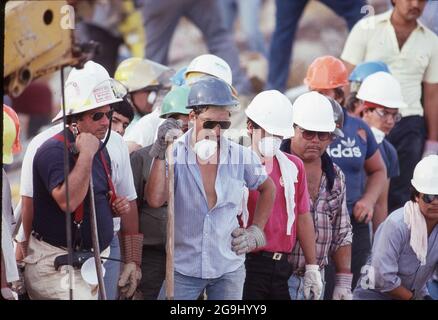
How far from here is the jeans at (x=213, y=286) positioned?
7.73 meters

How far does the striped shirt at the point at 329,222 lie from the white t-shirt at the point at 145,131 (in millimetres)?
1083

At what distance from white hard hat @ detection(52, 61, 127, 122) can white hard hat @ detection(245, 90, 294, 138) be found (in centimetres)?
94

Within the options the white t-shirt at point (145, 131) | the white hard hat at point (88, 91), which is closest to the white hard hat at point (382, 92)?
the white t-shirt at point (145, 131)

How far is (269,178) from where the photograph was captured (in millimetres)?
7965

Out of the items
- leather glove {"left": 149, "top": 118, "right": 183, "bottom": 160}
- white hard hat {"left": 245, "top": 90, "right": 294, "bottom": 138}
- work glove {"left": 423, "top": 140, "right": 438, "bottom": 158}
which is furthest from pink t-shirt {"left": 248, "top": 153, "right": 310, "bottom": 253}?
work glove {"left": 423, "top": 140, "right": 438, "bottom": 158}

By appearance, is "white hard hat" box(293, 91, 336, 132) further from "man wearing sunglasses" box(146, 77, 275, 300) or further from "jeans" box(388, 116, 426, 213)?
"jeans" box(388, 116, 426, 213)

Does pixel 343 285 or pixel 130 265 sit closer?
pixel 130 265

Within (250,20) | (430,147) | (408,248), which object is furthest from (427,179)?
(250,20)

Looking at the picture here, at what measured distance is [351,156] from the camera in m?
9.22

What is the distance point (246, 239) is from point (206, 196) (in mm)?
341

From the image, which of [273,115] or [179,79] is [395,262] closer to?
[273,115]

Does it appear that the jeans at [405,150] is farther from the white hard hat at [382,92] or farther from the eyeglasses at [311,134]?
the eyeglasses at [311,134]
